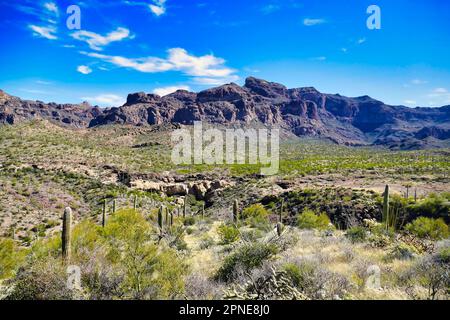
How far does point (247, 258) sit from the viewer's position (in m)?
8.69

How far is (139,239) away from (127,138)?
241ft

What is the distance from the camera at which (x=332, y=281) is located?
6.16 m

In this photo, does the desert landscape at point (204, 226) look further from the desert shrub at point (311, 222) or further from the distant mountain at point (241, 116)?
the distant mountain at point (241, 116)

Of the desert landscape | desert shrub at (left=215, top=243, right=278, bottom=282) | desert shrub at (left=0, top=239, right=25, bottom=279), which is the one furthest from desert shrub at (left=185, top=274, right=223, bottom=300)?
desert shrub at (left=0, top=239, right=25, bottom=279)

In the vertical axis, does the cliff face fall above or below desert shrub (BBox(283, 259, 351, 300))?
above

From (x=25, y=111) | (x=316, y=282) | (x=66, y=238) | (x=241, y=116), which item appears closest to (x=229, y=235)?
(x=66, y=238)

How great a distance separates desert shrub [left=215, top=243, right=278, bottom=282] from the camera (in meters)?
8.45

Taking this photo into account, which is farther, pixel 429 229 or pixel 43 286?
pixel 429 229

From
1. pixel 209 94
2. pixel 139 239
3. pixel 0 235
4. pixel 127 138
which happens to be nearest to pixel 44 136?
pixel 127 138

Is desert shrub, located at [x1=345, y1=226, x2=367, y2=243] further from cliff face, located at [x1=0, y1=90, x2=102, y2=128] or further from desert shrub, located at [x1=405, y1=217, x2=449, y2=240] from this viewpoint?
cliff face, located at [x1=0, y1=90, x2=102, y2=128]

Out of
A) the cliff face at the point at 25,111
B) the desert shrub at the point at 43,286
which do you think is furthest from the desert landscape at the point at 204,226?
the cliff face at the point at 25,111

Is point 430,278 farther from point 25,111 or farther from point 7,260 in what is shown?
point 25,111

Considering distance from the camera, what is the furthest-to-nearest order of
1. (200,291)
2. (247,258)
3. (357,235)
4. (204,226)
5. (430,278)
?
(204,226) → (357,235) → (247,258) → (200,291) → (430,278)
